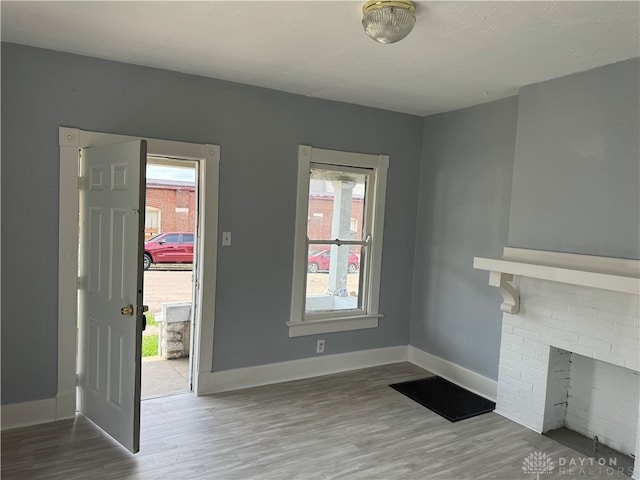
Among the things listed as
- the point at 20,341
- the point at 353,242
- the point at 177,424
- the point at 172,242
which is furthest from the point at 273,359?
the point at 172,242

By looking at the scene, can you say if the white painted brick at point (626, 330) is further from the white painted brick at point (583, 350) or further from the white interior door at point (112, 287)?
the white interior door at point (112, 287)

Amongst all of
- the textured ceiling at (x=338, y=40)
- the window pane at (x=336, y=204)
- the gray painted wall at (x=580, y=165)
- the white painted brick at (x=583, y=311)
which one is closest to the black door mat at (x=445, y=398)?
the white painted brick at (x=583, y=311)

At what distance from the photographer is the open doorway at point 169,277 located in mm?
3912

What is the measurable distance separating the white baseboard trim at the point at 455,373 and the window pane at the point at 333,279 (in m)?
0.81

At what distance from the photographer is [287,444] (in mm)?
2844

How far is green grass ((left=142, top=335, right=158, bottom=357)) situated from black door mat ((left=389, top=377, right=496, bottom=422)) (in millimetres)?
2600

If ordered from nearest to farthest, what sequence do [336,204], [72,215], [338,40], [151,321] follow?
[338,40] → [72,215] → [336,204] → [151,321]

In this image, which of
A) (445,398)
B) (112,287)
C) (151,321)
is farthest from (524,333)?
(151,321)

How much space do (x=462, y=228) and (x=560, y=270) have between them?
1.31 meters

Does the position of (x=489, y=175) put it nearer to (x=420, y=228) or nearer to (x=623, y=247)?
(x=420, y=228)

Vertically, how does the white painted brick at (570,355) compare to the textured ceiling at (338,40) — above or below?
below

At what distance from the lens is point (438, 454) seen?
281 centimetres

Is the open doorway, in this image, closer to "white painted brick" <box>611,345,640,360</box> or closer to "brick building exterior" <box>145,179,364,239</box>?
"brick building exterior" <box>145,179,364,239</box>

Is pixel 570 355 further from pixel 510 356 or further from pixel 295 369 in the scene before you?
pixel 295 369
